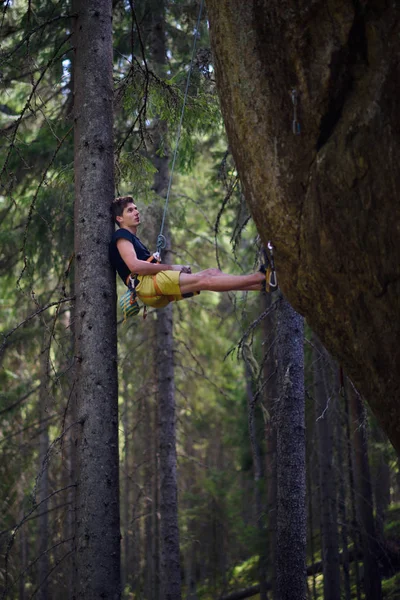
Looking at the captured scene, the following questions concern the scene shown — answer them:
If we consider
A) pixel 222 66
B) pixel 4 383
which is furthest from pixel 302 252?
pixel 4 383

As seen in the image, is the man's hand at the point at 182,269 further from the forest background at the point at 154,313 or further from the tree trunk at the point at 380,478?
the tree trunk at the point at 380,478

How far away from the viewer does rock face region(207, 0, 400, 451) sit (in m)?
4.88

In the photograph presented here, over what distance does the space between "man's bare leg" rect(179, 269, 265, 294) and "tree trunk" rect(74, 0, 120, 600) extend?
0.71 m

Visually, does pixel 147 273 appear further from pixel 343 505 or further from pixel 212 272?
pixel 343 505

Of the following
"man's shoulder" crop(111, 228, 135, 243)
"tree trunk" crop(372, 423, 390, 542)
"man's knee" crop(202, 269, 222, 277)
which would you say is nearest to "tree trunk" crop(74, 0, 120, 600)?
"man's shoulder" crop(111, 228, 135, 243)

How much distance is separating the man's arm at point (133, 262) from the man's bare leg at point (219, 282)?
0.27 m

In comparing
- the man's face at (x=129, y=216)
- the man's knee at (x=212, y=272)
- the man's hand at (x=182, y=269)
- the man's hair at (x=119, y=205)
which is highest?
the man's hair at (x=119, y=205)

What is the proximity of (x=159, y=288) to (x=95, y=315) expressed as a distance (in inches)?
26.3

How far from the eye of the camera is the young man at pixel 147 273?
6.26 metres

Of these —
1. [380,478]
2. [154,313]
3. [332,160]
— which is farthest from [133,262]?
[380,478]

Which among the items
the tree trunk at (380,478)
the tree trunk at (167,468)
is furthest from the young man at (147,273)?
the tree trunk at (380,478)

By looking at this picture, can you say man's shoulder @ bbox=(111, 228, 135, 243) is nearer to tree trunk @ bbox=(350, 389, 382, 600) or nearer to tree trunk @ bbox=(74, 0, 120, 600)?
tree trunk @ bbox=(74, 0, 120, 600)

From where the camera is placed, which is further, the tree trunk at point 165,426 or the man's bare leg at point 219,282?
the tree trunk at point 165,426

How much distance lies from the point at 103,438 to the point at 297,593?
315cm
